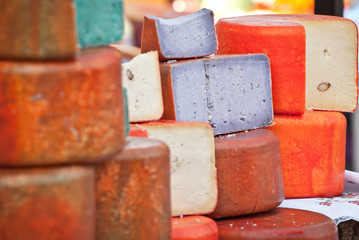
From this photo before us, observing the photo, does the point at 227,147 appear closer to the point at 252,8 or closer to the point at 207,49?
the point at 207,49

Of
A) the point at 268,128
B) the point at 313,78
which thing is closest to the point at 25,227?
the point at 268,128

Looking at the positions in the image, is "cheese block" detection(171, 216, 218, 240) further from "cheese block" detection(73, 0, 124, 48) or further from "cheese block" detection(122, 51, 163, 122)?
"cheese block" detection(73, 0, 124, 48)

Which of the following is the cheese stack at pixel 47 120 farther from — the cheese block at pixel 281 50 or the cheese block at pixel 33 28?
the cheese block at pixel 281 50

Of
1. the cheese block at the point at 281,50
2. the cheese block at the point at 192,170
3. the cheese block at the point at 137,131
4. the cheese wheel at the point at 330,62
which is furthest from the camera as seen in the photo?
the cheese wheel at the point at 330,62

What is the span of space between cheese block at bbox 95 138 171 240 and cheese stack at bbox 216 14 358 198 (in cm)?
102

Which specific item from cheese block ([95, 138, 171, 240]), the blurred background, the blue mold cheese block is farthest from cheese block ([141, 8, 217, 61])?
the blurred background

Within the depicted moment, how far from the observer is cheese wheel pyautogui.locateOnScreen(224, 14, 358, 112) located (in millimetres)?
2461

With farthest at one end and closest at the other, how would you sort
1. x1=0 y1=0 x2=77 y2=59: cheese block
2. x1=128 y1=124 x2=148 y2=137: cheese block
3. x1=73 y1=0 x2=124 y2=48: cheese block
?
x1=128 y1=124 x2=148 y2=137: cheese block, x1=73 y1=0 x2=124 y2=48: cheese block, x1=0 y1=0 x2=77 y2=59: cheese block

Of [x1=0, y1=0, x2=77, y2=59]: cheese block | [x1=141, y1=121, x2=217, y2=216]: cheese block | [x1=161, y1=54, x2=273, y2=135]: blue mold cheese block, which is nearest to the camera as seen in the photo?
[x1=0, y1=0, x2=77, y2=59]: cheese block

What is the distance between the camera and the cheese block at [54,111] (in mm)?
1149

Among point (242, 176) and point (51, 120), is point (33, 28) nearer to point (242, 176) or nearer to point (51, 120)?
point (51, 120)

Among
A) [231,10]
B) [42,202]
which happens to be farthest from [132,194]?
[231,10]

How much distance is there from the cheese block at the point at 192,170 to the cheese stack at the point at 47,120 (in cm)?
63

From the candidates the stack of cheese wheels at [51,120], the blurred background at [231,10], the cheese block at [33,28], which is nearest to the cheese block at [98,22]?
the stack of cheese wheels at [51,120]
